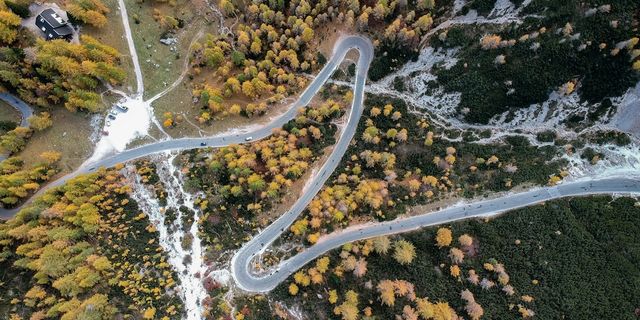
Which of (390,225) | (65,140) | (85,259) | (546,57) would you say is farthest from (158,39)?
(546,57)

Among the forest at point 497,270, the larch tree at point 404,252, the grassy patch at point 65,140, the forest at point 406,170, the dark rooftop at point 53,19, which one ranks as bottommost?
the forest at point 497,270

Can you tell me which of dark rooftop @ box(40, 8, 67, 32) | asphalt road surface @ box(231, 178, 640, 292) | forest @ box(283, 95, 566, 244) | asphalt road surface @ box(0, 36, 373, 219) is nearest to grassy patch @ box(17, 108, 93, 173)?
asphalt road surface @ box(0, 36, 373, 219)

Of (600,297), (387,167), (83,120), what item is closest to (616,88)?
(600,297)

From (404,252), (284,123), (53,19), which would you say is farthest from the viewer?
(284,123)

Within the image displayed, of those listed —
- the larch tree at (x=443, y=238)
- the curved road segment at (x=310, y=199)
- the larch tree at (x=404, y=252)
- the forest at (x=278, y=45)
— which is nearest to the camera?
the larch tree at (x=404, y=252)

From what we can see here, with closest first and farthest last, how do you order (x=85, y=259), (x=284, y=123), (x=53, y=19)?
1. (x=85, y=259)
2. (x=53, y=19)
3. (x=284, y=123)

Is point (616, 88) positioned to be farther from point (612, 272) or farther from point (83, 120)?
point (83, 120)

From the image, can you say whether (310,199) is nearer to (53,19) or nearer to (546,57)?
(546,57)

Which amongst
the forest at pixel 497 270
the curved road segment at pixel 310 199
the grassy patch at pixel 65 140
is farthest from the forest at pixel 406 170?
the grassy patch at pixel 65 140

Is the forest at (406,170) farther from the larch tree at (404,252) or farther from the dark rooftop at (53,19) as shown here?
the dark rooftop at (53,19)
